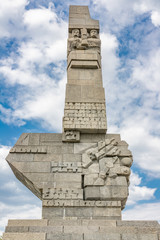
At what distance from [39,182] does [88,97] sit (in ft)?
12.9

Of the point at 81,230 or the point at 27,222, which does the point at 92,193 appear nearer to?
the point at 81,230

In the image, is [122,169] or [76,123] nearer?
[122,169]

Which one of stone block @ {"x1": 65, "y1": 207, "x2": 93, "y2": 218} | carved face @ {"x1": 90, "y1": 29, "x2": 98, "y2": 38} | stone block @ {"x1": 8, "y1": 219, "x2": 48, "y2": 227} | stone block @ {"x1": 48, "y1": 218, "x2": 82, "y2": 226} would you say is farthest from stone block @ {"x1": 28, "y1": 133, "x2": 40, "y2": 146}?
carved face @ {"x1": 90, "y1": 29, "x2": 98, "y2": 38}

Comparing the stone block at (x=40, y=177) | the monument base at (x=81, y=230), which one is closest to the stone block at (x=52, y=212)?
Answer: the monument base at (x=81, y=230)

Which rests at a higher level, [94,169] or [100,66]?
[100,66]

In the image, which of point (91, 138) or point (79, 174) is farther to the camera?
point (91, 138)

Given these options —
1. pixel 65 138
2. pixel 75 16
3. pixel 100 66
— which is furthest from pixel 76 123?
pixel 75 16

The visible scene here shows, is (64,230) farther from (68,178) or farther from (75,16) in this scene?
(75,16)

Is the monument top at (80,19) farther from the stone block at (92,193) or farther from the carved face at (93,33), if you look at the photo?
the stone block at (92,193)

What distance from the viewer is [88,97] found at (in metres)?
9.70

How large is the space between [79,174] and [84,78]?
14.3ft

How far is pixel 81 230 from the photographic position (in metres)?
6.23

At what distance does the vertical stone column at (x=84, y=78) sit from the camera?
903 centimetres

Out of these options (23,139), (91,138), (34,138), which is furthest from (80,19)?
(23,139)
